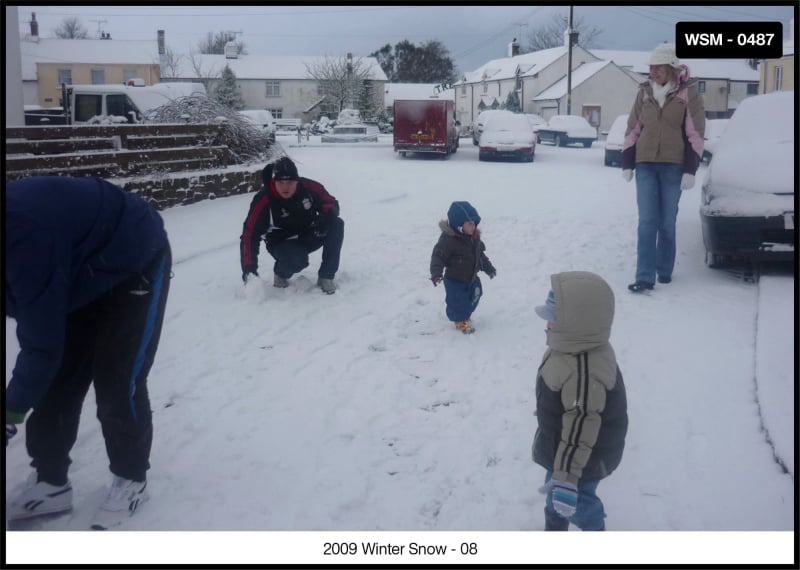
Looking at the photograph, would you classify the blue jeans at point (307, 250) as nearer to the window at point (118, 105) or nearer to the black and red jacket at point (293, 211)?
the black and red jacket at point (293, 211)

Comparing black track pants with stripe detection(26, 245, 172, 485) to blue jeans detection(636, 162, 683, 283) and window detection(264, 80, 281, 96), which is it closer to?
blue jeans detection(636, 162, 683, 283)

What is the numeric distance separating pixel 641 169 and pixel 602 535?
3.83 metres

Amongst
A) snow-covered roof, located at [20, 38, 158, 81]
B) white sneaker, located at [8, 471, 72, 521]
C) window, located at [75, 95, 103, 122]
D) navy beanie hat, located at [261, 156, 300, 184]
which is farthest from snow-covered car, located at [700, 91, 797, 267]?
A: window, located at [75, 95, 103, 122]

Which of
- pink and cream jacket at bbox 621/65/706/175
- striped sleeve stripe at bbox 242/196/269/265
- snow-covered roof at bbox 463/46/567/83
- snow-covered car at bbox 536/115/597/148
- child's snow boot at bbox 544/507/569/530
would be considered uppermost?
snow-covered roof at bbox 463/46/567/83

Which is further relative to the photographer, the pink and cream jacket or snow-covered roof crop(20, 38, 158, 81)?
the pink and cream jacket

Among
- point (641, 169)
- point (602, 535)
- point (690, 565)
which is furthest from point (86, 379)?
point (641, 169)

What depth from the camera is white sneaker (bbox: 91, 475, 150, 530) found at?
2637mm

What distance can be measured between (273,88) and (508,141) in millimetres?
31740

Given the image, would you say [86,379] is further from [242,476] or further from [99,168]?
[99,168]

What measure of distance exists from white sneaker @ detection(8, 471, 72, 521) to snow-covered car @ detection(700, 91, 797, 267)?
4.66 metres

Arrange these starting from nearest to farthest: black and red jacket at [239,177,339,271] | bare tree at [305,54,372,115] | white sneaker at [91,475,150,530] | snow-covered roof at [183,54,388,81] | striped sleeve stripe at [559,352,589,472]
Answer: striped sleeve stripe at [559,352,589,472] < white sneaker at [91,475,150,530] < black and red jacket at [239,177,339,271] < snow-covered roof at [183,54,388,81] < bare tree at [305,54,372,115]

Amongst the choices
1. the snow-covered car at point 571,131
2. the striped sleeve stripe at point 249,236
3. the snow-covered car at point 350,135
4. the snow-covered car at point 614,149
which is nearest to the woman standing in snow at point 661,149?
the striped sleeve stripe at point 249,236

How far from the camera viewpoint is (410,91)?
50031 millimetres

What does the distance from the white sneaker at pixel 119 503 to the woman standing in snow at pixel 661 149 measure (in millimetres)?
3961
